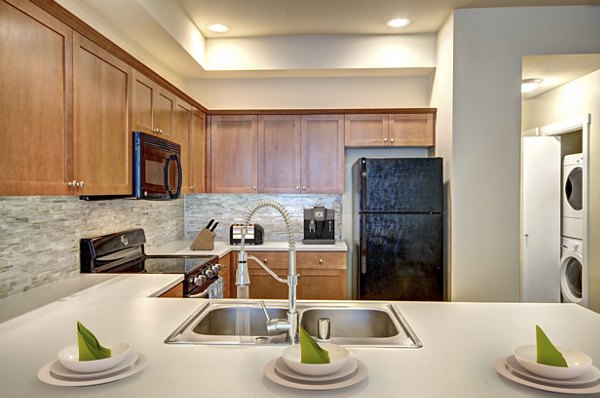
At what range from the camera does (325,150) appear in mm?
4199

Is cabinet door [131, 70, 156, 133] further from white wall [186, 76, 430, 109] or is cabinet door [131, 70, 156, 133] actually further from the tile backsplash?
A: white wall [186, 76, 430, 109]

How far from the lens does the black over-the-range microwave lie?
103 inches

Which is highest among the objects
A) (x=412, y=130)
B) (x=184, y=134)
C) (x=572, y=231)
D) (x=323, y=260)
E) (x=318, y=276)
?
(x=412, y=130)

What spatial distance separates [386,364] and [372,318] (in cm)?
59

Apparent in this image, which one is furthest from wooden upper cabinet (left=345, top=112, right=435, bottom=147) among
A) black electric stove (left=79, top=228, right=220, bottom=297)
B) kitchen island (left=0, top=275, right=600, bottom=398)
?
kitchen island (left=0, top=275, right=600, bottom=398)

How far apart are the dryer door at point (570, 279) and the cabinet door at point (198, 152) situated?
3.65 meters

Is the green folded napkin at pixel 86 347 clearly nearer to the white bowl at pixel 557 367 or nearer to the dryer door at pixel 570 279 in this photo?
the white bowl at pixel 557 367

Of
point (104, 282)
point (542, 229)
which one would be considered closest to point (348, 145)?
point (542, 229)

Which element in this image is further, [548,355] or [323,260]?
[323,260]

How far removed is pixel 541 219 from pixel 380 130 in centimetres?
197

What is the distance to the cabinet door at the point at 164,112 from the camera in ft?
9.86

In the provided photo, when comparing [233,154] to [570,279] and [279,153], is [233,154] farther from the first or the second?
[570,279]

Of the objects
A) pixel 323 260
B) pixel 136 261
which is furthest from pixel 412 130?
pixel 136 261

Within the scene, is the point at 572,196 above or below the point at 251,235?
above
